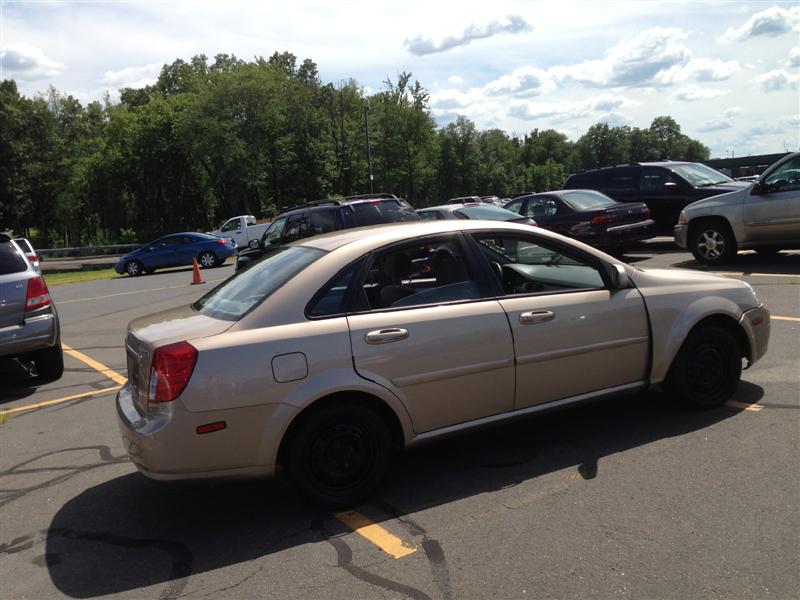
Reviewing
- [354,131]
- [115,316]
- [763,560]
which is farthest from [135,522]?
[354,131]

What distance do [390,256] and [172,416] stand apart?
1.61 metres

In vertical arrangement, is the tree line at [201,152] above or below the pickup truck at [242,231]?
above

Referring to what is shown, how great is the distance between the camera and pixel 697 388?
485cm

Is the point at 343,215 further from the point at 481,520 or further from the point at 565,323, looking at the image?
the point at 481,520

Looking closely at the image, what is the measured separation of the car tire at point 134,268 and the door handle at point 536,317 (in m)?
24.0

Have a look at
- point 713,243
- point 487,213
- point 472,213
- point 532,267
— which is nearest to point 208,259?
point 472,213

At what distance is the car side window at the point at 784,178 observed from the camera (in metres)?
10.5

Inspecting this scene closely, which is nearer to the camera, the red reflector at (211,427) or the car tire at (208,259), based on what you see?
the red reflector at (211,427)

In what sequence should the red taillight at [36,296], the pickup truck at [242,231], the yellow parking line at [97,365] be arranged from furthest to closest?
the pickup truck at [242,231] < the yellow parking line at [97,365] < the red taillight at [36,296]

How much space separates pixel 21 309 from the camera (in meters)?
7.09

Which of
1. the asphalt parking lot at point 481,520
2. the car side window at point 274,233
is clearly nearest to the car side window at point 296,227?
the car side window at point 274,233

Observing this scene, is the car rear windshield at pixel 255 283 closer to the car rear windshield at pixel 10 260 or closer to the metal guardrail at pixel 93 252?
the car rear windshield at pixel 10 260

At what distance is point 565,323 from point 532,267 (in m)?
0.76

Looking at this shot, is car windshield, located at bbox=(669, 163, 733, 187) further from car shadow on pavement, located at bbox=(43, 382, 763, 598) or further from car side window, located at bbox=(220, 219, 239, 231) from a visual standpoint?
car side window, located at bbox=(220, 219, 239, 231)
